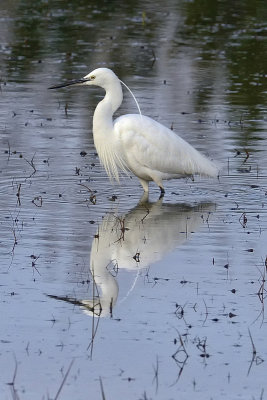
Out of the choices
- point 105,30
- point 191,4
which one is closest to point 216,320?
point 105,30

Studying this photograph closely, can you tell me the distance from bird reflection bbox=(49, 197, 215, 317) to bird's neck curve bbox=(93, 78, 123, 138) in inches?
35.7

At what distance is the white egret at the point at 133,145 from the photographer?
12320 millimetres

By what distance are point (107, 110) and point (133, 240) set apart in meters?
2.65

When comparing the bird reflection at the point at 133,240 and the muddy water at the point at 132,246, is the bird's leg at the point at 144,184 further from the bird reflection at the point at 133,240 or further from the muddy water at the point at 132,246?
the bird reflection at the point at 133,240

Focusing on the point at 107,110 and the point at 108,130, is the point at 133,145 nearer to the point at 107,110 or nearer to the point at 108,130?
the point at 108,130

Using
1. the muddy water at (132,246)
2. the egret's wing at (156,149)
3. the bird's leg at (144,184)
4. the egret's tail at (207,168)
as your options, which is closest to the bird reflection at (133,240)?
the muddy water at (132,246)

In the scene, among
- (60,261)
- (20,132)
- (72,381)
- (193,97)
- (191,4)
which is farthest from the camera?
(191,4)

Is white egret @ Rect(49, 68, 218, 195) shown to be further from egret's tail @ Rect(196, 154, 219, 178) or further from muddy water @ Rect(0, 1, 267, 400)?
muddy water @ Rect(0, 1, 267, 400)

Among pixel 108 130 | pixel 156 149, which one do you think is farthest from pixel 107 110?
pixel 156 149

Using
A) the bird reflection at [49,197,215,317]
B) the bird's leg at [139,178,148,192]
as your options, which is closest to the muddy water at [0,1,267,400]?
the bird reflection at [49,197,215,317]

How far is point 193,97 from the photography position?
18.3m

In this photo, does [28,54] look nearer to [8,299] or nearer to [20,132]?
[20,132]

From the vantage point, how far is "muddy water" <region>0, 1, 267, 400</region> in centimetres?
694

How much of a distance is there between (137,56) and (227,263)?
1319cm
